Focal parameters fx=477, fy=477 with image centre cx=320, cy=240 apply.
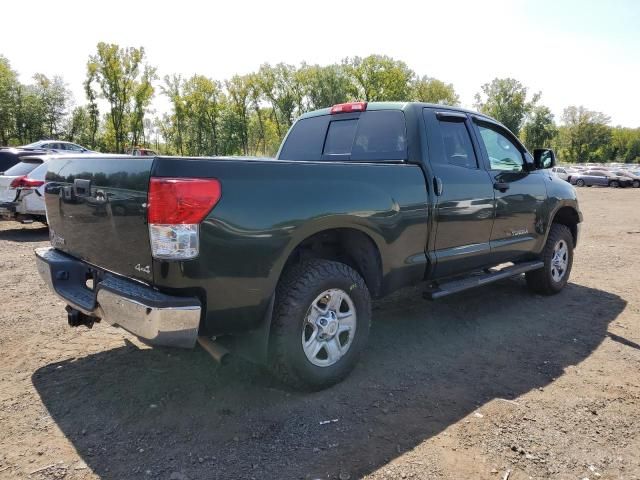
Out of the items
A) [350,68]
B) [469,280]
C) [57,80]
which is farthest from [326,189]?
[350,68]

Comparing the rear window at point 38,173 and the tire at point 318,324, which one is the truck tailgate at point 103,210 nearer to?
the tire at point 318,324

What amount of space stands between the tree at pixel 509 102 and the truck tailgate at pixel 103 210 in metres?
73.8

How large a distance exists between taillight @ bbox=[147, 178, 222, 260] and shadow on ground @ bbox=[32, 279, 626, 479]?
1070mm

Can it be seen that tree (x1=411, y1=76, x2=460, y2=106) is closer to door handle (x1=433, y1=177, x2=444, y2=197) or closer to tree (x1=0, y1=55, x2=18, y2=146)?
tree (x1=0, y1=55, x2=18, y2=146)

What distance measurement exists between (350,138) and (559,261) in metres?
3.14

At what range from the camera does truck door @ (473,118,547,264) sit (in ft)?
15.0

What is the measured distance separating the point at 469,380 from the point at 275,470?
66.2 inches

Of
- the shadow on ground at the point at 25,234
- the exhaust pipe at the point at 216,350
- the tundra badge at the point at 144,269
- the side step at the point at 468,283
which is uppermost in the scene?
the tundra badge at the point at 144,269

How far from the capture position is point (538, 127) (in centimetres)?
7050

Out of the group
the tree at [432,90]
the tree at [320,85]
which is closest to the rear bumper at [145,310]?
the tree at [320,85]

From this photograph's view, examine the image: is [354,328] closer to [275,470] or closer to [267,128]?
[275,470]

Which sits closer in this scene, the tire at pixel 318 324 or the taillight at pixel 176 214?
the taillight at pixel 176 214

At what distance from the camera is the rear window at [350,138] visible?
13.2 ft

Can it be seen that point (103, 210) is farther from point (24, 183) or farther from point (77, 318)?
point (24, 183)
